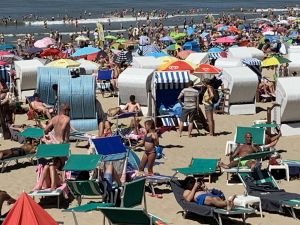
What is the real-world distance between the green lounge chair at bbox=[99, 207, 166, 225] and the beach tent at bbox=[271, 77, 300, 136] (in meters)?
6.60

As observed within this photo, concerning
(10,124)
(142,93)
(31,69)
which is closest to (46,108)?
(10,124)

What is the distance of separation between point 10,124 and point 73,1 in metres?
79.1

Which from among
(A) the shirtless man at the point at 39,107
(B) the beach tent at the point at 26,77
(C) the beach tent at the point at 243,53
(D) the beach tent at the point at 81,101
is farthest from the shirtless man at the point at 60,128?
(C) the beach tent at the point at 243,53

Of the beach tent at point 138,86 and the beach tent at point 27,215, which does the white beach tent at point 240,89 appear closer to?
the beach tent at point 138,86

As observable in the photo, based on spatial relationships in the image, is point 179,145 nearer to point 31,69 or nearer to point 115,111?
point 115,111

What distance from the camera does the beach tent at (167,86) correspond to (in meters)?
14.2

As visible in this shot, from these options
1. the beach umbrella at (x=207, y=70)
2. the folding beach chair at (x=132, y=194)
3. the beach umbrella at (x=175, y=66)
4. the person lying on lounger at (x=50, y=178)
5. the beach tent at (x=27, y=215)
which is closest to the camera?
the beach tent at (x=27, y=215)

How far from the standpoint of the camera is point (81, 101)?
13.2 meters

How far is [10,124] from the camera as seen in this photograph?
13336 millimetres

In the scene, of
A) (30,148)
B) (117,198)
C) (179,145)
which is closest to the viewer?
(117,198)

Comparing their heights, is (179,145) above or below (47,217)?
below

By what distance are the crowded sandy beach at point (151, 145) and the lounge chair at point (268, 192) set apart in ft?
0.05

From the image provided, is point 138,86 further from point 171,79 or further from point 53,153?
point 53,153

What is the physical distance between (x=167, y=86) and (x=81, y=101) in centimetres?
204
